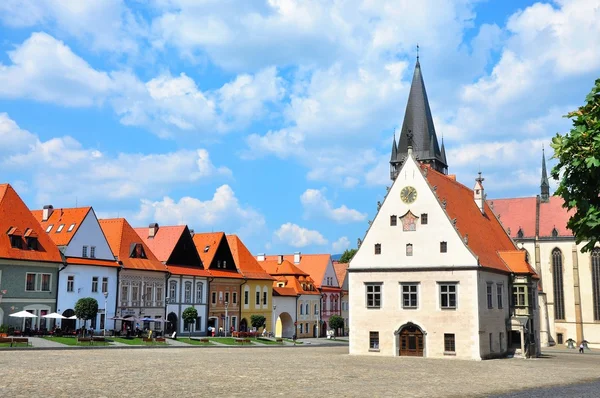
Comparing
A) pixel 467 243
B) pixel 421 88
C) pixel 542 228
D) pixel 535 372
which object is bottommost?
pixel 535 372

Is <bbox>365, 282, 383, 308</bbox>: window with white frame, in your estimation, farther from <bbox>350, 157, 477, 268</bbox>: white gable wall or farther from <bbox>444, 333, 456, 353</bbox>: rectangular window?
<bbox>444, 333, 456, 353</bbox>: rectangular window

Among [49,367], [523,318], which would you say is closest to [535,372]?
[523,318]

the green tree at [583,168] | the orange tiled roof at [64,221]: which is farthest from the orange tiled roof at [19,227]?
the green tree at [583,168]

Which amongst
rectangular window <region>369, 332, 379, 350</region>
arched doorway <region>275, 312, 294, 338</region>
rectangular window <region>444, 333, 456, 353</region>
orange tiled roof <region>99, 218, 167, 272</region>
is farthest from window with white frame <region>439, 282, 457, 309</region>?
arched doorway <region>275, 312, 294, 338</region>

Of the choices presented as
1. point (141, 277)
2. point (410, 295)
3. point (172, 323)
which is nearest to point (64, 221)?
point (141, 277)

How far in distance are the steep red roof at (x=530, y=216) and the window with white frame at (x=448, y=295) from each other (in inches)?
1610

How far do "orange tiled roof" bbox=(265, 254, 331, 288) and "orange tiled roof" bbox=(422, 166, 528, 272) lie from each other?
3499cm

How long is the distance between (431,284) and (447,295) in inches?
56.5

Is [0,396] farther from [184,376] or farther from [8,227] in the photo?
[8,227]

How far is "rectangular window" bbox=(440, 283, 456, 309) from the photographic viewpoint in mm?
51438

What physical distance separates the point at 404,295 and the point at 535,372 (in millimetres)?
16102

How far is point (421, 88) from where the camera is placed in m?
96.8

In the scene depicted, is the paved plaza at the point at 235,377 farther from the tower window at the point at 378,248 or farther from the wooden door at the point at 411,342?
the tower window at the point at 378,248

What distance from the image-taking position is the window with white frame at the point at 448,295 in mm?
51406
